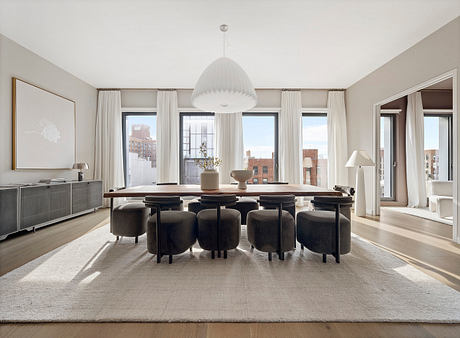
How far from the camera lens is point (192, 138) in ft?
18.0

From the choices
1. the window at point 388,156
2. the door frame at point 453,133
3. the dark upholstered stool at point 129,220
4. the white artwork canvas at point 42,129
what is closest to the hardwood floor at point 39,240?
the dark upholstered stool at point 129,220

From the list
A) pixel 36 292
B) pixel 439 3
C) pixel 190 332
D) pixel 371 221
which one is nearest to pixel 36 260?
pixel 36 292

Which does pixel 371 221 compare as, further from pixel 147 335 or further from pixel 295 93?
pixel 147 335

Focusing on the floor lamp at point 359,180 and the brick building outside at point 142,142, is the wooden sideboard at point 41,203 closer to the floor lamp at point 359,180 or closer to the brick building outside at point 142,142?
the brick building outside at point 142,142

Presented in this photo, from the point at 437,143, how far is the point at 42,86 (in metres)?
9.08

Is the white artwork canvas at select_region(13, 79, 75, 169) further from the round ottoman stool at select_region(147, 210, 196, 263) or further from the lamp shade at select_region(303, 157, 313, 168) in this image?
the lamp shade at select_region(303, 157, 313, 168)

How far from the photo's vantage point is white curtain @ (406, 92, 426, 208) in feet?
16.8

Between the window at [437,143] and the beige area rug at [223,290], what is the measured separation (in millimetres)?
4948

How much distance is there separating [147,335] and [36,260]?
1.83 meters

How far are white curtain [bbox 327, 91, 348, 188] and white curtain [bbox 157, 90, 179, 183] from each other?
12.7 feet

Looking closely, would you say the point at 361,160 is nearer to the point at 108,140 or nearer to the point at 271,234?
the point at 271,234

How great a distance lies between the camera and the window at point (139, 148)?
5.45 meters

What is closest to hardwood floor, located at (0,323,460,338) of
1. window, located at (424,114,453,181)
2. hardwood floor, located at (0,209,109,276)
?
hardwood floor, located at (0,209,109,276)

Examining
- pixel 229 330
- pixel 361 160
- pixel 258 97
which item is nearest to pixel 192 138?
pixel 258 97
